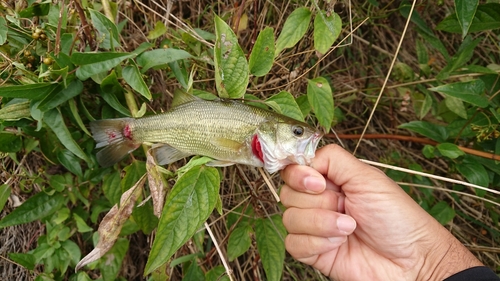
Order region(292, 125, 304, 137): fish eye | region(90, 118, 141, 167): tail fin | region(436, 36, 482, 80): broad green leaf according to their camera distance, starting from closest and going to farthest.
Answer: region(292, 125, 304, 137): fish eye < region(90, 118, 141, 167): tail fin < region(436, 36, 482, 80): broad green leaf

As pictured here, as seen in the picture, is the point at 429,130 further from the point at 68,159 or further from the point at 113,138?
the point at 68,159

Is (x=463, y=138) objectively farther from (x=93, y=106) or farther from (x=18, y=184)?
(x=18, y=184)

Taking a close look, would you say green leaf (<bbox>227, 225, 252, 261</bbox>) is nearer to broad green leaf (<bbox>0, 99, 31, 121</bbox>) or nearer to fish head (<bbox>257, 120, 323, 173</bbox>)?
fish head (<bbox>257, 120, 323, 173</bbox>)

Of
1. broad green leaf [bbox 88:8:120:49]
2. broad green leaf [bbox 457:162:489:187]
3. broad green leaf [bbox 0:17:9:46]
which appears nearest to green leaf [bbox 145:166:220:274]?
broad green leaf [bbox 88:8:120:49]

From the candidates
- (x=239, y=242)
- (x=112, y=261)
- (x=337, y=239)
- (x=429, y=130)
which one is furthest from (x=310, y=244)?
(x=112, y=261)

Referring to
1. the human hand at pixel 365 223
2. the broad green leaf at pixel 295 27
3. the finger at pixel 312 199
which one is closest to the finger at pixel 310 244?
the human hand at pixel 365 223
